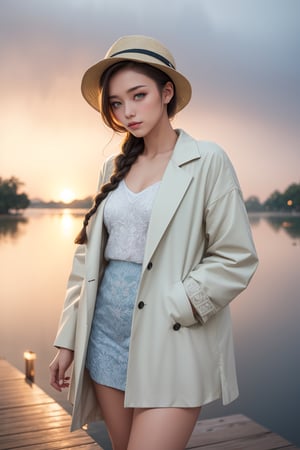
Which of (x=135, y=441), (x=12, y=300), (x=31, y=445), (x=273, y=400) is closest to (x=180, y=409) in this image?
(x=135, y=441)

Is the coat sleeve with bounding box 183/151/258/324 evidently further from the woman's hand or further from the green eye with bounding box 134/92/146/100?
the woman's hand

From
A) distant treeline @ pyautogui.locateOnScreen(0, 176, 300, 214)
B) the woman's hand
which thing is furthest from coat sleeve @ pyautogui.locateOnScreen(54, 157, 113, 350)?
distant treeline @ pyautogui.locateOnScreen(0, 176, 300, 214)

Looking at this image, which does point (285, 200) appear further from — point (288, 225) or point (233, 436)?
point (288, 225)

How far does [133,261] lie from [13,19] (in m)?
8.55

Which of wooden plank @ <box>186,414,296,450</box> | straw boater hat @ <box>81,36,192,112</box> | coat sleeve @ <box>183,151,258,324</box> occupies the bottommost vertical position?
wooden plank @ <box>186,414,296,450</box>

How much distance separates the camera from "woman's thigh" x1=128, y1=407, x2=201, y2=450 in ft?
4.28

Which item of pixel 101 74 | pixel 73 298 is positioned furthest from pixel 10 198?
pixel 101 74

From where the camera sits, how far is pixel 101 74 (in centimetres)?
150

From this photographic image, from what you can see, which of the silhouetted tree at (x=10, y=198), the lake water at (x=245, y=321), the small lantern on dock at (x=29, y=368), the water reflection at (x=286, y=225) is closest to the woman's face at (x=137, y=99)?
the small lantern on dock at (x=29, y=368)

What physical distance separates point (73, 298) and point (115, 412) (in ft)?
1.18

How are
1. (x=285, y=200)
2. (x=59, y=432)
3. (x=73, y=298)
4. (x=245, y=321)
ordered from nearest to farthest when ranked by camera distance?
(x=73, y=298)
(x=59, y=432)
(x=285, y=200)
(x=245, y=321)

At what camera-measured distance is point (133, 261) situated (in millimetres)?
1449

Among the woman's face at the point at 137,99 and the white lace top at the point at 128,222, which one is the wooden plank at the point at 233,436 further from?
the woman's face at the point at 137,99

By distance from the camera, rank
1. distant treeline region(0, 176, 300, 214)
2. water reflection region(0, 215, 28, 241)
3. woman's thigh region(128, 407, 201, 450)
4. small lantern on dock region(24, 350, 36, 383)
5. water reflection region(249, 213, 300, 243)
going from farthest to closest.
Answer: water reflection region(249, 213, 300, 243)
water reflection region(0, 215, 28, 241)
distant treeline region(0, 176, 300, 214)
small lantern on dock region(24, 350, 36, 383)
woman's thigh region(128, 407, 201, 450)
